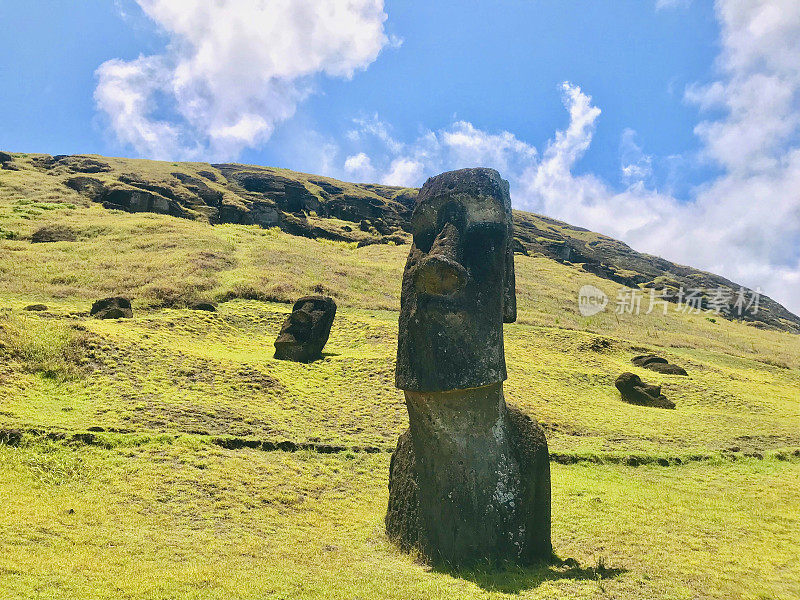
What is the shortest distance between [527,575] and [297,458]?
7.36m

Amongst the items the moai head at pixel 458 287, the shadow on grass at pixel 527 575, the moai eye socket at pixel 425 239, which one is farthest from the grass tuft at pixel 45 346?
the shadow on grass at pixel 527 575

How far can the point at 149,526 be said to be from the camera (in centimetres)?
852

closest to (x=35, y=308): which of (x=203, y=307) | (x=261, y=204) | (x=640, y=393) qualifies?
(x=203, y=307)

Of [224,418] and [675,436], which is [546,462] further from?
[675,436]

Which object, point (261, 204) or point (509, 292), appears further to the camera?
point (261, 204)

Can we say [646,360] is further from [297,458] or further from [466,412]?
[466,412]

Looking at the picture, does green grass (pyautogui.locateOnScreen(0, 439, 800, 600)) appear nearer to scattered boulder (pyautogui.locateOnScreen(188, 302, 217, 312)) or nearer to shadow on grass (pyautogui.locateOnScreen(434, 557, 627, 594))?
shadow on grass (pyautogui.locateOnScreen(434, 557, 627, 594))

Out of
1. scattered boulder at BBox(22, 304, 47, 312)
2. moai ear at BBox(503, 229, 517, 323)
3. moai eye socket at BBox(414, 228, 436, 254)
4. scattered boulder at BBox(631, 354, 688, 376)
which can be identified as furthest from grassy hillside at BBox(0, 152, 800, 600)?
moai eye socket at BBox(414, 228, 436, 254)

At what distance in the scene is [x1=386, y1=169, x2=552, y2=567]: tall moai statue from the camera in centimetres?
737

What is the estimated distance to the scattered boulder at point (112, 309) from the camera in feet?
77.8

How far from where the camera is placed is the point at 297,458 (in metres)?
13.2

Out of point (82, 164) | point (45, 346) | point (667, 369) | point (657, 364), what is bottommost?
point (45, 346)

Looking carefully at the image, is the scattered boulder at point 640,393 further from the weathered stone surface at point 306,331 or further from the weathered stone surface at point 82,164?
the weathered stone surface at point 82,164

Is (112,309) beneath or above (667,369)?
beneath
